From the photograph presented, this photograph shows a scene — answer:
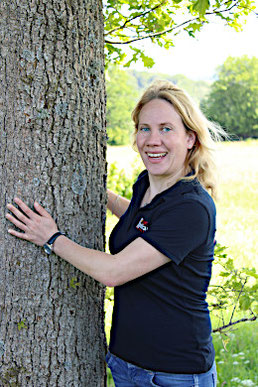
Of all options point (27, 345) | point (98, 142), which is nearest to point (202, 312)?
point (27, 345)

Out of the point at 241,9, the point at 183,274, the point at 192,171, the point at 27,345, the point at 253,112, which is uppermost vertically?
the point at 253,112

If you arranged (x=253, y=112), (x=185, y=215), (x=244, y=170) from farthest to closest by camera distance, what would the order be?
(x=253, y=112)
(x=244, y=170)
(x=185, y=215)

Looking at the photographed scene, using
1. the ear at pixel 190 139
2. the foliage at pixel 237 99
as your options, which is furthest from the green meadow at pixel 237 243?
the foliage at pixel 237 99

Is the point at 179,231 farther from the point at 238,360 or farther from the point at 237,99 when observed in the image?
the point at 237,99

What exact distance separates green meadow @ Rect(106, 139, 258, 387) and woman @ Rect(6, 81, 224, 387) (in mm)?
282

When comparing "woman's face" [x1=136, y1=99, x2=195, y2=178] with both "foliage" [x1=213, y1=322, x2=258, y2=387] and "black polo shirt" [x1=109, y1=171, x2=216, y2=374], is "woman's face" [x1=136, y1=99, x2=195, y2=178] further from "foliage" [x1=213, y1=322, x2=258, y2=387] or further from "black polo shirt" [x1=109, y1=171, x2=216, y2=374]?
"foliage" [x1=213, y1=322, x2=258, y2=387]

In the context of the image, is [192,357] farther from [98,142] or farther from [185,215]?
[98,142]

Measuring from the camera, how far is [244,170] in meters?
22.2

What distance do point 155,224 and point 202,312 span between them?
526mm

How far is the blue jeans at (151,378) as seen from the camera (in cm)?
211

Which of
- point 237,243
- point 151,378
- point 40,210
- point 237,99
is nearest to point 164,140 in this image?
point 40,210

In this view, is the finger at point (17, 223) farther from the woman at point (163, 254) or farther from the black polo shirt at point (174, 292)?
the black polo shirt at point (174, 292)

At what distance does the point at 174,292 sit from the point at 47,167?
851 mm

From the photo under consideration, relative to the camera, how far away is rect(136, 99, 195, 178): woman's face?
2.26m
